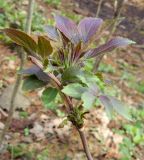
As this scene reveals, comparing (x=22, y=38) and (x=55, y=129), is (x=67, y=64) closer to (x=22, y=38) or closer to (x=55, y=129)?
(x=22, y=38)

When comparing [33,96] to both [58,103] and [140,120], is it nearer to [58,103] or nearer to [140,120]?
[58,103]

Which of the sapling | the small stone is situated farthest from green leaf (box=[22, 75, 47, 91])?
the small stone

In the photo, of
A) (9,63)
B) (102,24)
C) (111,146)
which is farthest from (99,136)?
(102,24)

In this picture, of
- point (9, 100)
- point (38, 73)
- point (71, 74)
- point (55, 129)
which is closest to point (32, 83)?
point (38, 73)

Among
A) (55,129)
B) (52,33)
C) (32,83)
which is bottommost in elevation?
(55,129)

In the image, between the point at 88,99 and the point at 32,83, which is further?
the point at 32,83

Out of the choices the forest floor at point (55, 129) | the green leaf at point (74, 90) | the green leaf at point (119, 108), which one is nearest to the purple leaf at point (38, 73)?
the green leaf at point (74, 90)

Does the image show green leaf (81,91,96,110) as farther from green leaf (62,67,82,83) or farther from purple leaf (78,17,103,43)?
purple leaf (78,17,103,43)

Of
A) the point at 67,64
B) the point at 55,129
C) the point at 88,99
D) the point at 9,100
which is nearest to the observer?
the point at 88,99
